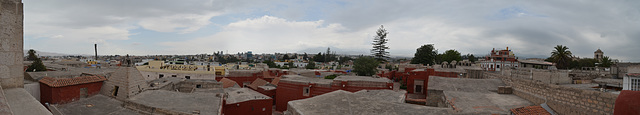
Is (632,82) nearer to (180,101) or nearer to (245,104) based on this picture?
(180,101)

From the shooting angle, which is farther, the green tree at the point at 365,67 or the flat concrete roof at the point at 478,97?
the green tree at the point at 365,67

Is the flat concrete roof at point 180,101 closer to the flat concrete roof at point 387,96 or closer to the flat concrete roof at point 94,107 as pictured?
the flat concrete roof at point 94,107

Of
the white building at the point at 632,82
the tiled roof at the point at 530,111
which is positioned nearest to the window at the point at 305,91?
the tiled roof at the point at 530,111

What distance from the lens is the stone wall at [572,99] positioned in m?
5.28

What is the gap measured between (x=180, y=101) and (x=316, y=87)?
27.2 ft

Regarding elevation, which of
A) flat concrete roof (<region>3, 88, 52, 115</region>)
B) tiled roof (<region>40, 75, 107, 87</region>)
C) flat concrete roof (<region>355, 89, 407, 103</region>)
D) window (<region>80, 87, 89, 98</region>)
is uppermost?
tiled roof (<region>40, 75, 107, 87</region>)

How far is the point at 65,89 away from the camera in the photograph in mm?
9469

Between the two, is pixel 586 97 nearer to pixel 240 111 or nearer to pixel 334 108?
pixel 334 108

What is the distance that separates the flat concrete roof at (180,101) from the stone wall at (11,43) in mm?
3062

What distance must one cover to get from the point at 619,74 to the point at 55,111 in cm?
2471

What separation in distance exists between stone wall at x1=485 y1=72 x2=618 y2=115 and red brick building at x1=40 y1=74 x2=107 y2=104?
14.3 metres

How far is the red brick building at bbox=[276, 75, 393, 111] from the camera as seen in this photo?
16.0 metres

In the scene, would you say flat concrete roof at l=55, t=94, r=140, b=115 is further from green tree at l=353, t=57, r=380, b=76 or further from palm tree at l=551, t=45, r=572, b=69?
palm tree at l=551, t=45, r=572, b=69

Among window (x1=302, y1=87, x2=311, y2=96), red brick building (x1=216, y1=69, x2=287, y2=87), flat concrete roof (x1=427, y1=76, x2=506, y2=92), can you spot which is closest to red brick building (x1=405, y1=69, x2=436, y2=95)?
flat concrete roof (x1=427, y1=76, x2=506, y2=92)
